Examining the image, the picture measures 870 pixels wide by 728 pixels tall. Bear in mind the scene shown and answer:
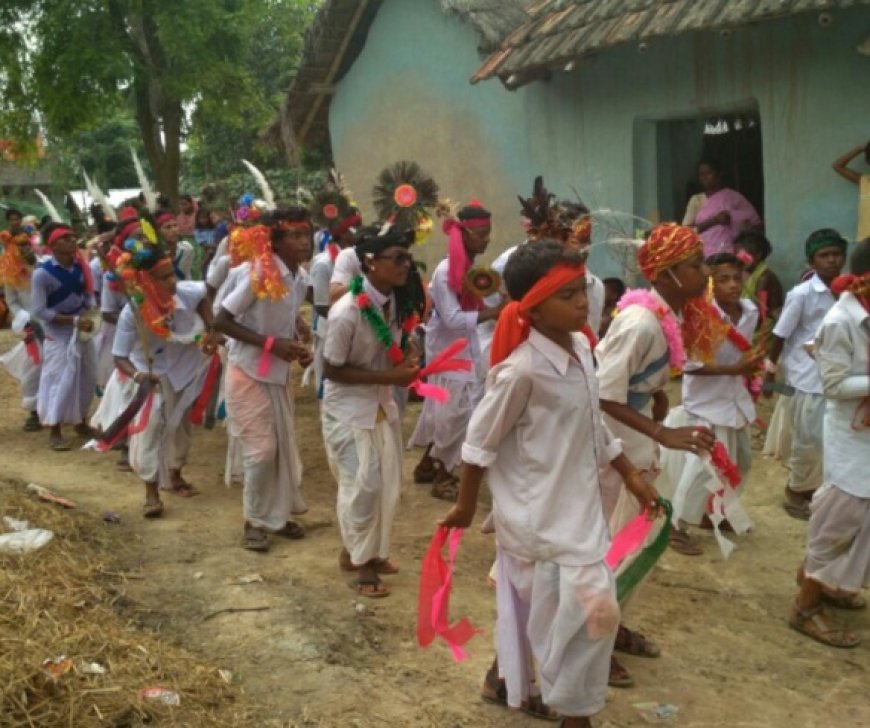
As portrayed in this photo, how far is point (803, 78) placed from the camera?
802 cm

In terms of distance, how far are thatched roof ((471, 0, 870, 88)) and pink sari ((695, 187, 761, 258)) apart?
5.72ft

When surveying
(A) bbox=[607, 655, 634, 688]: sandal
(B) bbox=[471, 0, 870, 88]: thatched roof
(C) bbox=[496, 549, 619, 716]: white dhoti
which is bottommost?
(A) bbox=[607, 655, 634, 688]: sandal

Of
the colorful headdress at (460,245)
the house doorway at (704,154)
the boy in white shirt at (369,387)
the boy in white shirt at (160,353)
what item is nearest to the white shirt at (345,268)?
the colorful headdress at (460,245)

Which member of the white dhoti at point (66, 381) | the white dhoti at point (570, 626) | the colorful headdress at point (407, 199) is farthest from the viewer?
the white dhoti at point (66, 381)

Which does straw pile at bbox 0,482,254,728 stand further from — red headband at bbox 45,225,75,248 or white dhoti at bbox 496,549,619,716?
red headband at bbox 45,225,75,248

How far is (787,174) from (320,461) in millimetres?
4406

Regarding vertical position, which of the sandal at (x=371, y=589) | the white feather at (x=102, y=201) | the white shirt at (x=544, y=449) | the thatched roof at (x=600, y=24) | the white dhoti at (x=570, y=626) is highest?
the thatched roof at (x=600, y=24)

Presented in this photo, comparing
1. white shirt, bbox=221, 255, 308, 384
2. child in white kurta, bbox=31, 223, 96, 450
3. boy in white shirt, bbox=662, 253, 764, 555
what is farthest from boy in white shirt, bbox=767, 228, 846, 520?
child in white kurta, bbox=31, 223, 96, 450

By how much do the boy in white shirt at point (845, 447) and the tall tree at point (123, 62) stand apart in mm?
13037

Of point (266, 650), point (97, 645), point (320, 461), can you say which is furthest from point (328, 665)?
point (320, 461)

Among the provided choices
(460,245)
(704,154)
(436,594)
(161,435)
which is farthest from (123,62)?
(436,594)

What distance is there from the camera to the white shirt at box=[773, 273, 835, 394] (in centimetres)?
648

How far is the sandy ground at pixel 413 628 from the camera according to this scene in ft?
13.5

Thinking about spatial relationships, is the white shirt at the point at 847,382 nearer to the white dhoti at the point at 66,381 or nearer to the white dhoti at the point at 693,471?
the white dhoti at the point at 693,471
